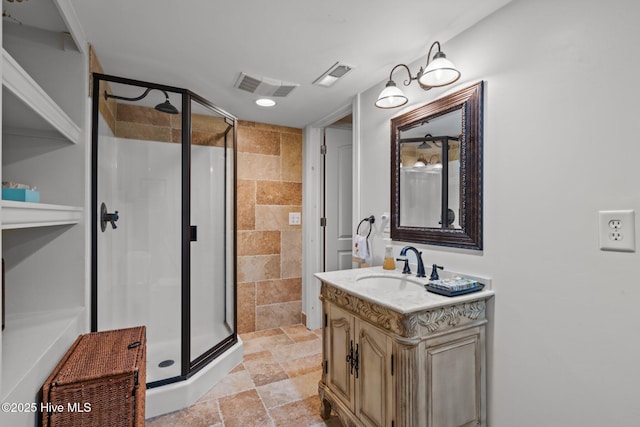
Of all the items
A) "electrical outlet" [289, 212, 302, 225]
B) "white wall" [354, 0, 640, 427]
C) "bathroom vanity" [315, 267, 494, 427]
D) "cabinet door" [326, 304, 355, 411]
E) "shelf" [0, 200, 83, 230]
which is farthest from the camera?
"electrical outlet" [289, 212, 302, 225]

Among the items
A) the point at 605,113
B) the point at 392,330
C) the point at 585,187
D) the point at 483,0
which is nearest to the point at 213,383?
the point at 392,330

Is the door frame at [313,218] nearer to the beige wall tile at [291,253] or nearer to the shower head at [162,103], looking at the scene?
the beige wall tile at [291,253]

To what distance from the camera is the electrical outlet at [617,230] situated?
102 cm

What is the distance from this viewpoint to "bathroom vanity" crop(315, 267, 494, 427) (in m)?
1.29

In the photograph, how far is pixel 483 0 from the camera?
A: 1360mm

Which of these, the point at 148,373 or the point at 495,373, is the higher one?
the point at 495,373

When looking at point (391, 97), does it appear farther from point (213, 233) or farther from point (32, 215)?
point (213, 233)

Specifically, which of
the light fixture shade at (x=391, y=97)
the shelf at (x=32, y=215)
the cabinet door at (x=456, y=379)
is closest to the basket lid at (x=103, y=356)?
the shelf at (x=32, y=215)

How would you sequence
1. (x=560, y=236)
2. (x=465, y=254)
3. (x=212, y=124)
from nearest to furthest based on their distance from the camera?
(x=560, y=236) → (x=465, y=254) → (x=212, y=124)

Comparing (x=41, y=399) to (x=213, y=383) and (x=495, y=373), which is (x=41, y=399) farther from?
(x=495, y=373)

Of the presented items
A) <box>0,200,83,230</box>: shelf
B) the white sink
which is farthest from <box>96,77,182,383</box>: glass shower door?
the white sink

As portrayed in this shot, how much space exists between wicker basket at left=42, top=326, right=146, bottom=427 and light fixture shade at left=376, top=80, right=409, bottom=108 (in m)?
1.74

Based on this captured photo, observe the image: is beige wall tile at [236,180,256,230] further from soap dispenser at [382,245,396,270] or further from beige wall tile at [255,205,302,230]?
soap dispenser at [382,245,396,270]

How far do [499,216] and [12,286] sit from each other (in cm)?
230
